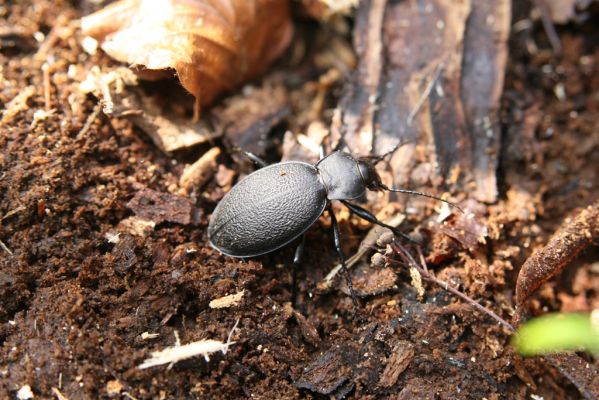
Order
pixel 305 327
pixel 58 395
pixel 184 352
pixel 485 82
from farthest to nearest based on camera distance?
1. pixel 485 82
2. pixel 305 327
3. pixel 184 352
4. pixel 58 395

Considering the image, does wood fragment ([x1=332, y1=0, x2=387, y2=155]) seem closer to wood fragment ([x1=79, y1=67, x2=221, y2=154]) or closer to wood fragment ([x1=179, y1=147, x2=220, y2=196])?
wood fragment ([x1=179, y1=147, x2=220, y2=196])

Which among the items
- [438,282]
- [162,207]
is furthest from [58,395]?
[438,282]

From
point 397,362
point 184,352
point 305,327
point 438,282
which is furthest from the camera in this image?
point 438,282

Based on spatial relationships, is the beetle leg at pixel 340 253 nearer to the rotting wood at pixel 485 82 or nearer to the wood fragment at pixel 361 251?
the wood fragment at pixel 361 251

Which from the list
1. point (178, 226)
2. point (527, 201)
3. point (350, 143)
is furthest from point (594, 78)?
point (178, 226)

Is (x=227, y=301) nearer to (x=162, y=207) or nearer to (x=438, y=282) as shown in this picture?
(x=162, y=207)

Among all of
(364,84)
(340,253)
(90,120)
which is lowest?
(340,253)

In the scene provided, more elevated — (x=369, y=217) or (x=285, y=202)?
(x=285, y=202)

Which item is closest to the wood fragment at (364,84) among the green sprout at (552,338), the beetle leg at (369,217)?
the beetle leg at (369,217)
